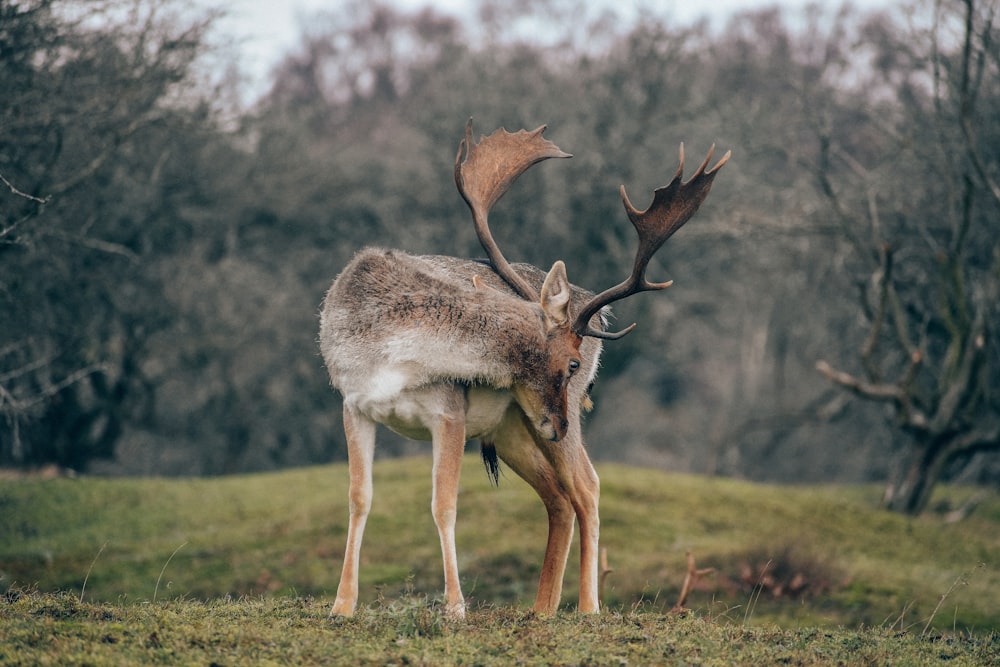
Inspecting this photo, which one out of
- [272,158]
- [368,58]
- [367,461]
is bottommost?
[367,461]

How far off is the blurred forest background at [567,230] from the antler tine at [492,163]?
5.92m

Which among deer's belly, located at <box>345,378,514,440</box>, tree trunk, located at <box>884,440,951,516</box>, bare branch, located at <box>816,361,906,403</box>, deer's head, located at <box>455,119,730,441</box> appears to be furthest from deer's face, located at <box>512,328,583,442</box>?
tree trunk, located at <box>884,440,951,516</box>

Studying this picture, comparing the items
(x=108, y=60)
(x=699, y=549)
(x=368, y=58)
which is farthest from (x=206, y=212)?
(x=368, y=58)

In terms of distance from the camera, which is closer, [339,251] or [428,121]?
[428,121]

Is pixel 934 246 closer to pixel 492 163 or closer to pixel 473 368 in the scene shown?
pixel 492 163

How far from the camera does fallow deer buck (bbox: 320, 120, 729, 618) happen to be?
8.85 metres

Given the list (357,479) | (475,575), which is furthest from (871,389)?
(357,479)

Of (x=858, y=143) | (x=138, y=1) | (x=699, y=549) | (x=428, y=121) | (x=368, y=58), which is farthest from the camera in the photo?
(x=368, y=58)

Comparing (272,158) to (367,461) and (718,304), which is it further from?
(367,461)

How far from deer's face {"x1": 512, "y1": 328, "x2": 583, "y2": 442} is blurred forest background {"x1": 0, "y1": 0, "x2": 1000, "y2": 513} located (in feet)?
21.8

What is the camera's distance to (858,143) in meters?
33.3

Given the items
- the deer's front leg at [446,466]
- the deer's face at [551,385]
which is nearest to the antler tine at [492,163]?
the deer's face at [551,385]

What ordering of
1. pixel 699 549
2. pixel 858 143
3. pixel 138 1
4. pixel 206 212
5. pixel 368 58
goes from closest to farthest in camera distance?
pixel 138 1, pixel 699 549, pixel 206 212, pixel 858 143, pixel 368 58

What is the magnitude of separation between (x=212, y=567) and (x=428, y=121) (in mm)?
17400
